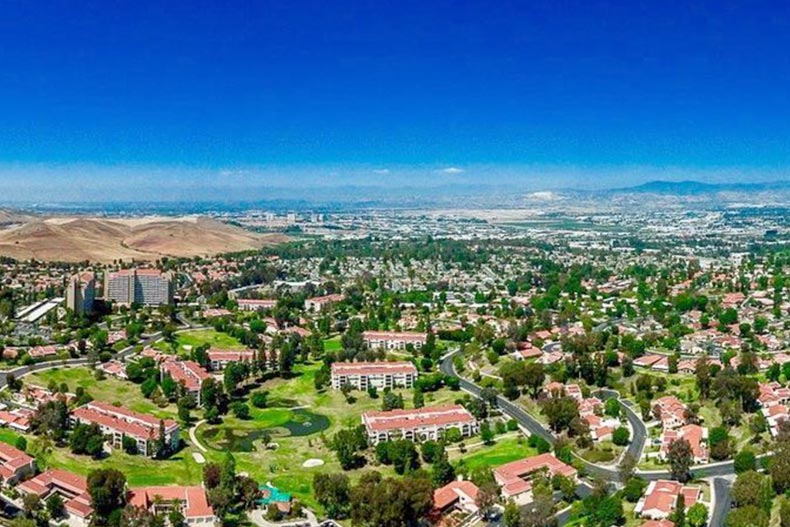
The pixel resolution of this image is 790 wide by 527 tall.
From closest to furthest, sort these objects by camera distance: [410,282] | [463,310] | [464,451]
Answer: [464,451], [463,310], [410,282]

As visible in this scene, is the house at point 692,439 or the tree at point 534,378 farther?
the tree at point 534,378

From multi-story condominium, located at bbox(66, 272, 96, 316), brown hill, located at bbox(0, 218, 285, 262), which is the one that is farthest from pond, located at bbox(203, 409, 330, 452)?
brown hill, located at bbox(0, 218, 285, 262)

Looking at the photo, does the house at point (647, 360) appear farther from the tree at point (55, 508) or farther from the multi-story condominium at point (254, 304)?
the tree at point (55, 508)

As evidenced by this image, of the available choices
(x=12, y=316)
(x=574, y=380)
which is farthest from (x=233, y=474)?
(x=12, y=316)

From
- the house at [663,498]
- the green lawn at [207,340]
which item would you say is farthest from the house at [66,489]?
the green lawn at [207,340]

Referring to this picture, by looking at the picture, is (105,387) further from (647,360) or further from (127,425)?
(647,360)

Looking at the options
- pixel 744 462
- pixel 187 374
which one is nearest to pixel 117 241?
pixel 187 374

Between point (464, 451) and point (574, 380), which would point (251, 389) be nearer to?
point (464, 451)
